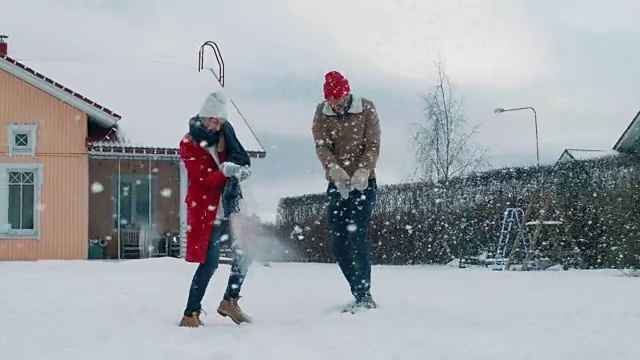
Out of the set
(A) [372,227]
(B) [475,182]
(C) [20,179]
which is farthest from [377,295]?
(C) [20,179]

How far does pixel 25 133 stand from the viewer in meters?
17.5

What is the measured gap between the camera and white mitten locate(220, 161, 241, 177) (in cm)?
523

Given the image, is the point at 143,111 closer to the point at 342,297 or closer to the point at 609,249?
the point at 609,249

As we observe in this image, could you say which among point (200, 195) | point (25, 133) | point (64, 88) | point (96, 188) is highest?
point (64, 88)

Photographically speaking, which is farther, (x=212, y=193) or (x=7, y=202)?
(x=7, y=202)

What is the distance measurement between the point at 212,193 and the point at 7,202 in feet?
43.2

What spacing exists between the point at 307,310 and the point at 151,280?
Answer: 3.70 meters

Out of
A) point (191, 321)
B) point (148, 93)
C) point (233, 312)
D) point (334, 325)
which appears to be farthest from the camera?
point (148, 93)

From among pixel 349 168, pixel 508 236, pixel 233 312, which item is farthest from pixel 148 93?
pixel 233 312

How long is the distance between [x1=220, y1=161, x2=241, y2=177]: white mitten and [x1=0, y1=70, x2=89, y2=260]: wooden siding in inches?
510

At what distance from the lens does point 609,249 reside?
11.8 m

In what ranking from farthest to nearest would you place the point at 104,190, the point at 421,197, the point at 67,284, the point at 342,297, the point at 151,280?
the point at 104,190
the point at 421,197
the point at 151,280
the point at 67,284
the point at 342,297

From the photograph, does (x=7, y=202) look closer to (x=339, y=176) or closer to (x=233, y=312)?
(x=339, y=176)

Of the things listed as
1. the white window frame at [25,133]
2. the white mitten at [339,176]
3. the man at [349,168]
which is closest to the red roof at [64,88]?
the white window frame at [25,133]
